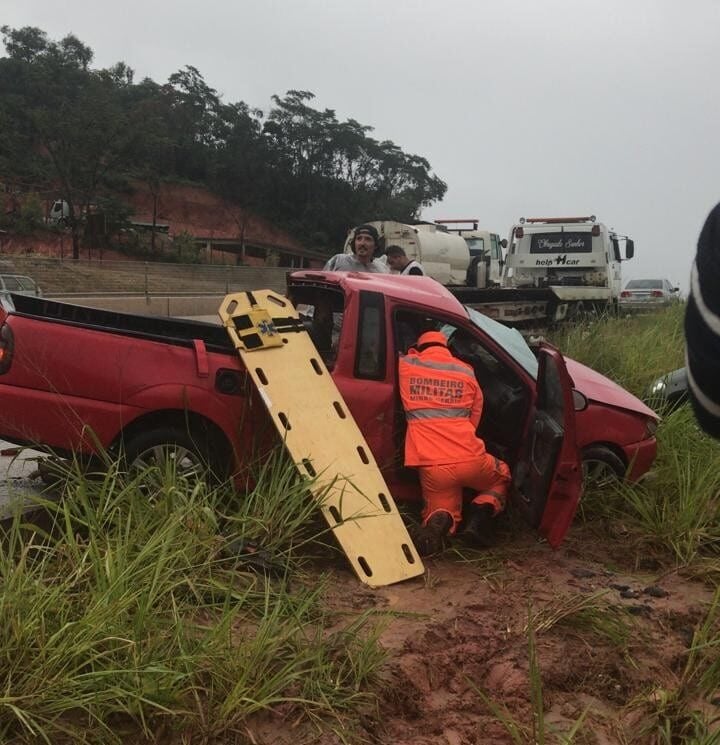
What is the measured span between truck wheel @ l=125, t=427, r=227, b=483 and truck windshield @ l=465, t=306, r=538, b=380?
1.85 meters

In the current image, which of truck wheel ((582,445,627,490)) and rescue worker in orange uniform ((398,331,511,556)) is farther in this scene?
truck wheel ((582,445,627,490))

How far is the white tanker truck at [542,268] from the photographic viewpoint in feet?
45.8

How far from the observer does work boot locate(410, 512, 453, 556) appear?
12.9ft

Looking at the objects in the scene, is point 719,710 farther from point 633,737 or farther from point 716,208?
point 716,208

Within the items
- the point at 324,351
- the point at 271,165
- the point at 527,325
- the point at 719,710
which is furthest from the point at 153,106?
the point at 719,710

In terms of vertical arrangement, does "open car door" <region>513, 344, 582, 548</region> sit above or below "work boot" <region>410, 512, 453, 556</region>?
above

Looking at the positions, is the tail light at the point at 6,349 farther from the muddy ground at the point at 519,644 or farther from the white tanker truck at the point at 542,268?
the white tanker truck at the point at 542,268

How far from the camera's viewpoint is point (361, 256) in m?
6.73

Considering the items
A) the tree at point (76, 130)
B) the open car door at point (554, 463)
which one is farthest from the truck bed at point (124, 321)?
the tree at point (76, 130)

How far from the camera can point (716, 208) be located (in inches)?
47.3

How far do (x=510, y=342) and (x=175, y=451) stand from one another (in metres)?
2.32

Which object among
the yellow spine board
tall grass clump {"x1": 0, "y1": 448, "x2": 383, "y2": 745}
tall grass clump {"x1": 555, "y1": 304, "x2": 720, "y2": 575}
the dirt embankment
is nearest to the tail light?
tall grass clump {"x1": 0, "y1": 448, "x2": 383, "y2": 745}

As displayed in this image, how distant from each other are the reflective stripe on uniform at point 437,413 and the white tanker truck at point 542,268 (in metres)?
8.83

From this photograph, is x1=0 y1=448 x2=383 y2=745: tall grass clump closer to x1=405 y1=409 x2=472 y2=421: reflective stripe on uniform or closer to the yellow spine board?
the yellow spine board
